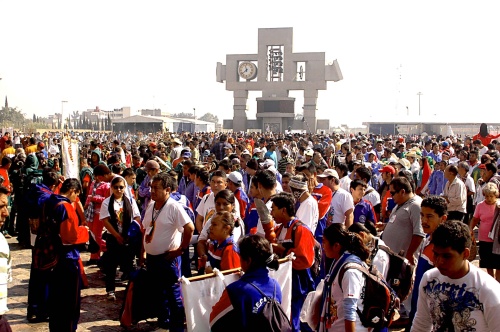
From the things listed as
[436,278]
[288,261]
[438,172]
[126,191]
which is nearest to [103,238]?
[126,191]

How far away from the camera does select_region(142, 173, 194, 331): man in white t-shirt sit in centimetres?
598

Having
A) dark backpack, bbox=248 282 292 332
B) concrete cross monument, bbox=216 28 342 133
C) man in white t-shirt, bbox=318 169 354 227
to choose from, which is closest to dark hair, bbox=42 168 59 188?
man in white t-shirt, bbox=318 169 354 227

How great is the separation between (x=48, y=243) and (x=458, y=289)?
4.43m

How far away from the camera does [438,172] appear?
1238 cm

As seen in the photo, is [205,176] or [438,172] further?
[438,172]

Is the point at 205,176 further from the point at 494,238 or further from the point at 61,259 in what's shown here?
the point at 494,238

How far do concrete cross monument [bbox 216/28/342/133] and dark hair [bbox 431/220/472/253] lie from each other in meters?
57.3

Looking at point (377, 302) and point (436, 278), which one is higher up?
point (436, 278)

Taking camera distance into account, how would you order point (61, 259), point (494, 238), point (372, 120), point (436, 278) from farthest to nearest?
point (372, 120) → point (494, 238) → point (61, 259) → point (436, 278)

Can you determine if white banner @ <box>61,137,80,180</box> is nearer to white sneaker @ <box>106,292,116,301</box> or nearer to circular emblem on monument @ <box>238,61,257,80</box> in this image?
white sneaker @ <box>106,292,116,301</box>

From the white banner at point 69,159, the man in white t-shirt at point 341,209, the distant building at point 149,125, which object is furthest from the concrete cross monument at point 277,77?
the man in white t-shirt at point 341,209

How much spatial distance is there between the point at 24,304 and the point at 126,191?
6.90 feet

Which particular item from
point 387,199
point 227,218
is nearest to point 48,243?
point 227,218

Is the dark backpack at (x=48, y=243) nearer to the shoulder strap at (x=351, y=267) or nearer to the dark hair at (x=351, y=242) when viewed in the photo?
the dark hair at (x=351, y=242)
